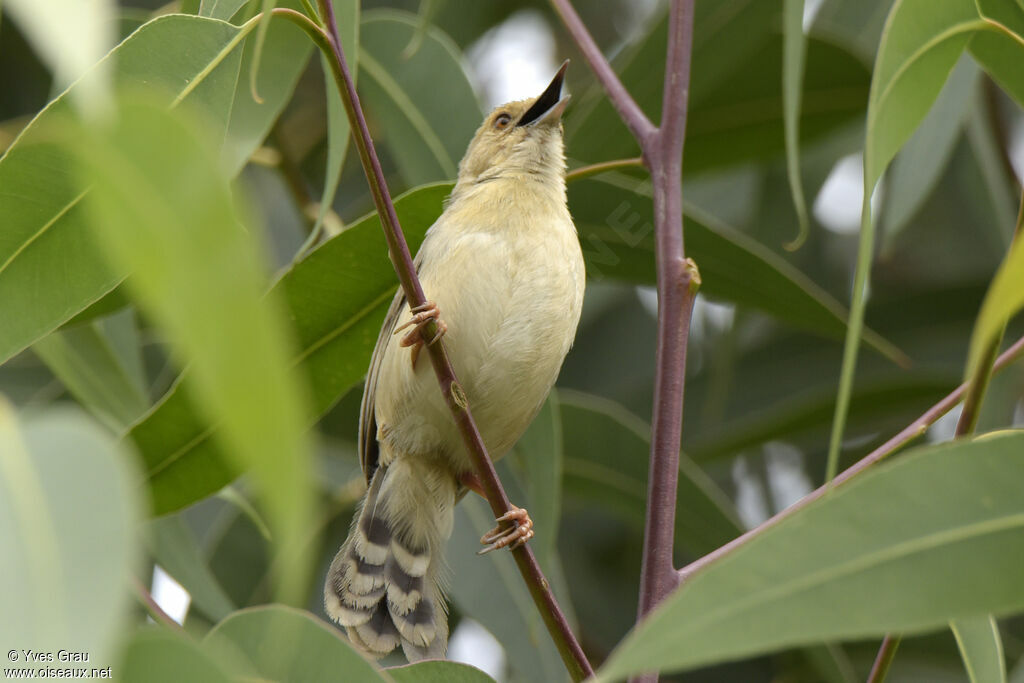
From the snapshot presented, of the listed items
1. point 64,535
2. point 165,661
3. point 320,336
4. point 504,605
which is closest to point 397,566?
point 504,605

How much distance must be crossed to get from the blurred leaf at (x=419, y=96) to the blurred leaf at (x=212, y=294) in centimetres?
202

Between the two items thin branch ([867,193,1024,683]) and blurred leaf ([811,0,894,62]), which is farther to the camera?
blurred leaf ([811,0,894,62])

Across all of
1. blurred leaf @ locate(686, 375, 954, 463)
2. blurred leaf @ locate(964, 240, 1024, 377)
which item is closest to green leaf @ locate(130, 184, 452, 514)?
blurred leaf @ locate(964, 240, 1024, 377)

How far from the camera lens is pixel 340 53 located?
5.66ft

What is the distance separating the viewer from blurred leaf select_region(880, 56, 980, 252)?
3043 millimetres

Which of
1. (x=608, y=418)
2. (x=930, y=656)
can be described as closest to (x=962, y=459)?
(x=608, y=418)

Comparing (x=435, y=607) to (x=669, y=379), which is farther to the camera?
(x=435, y=607)

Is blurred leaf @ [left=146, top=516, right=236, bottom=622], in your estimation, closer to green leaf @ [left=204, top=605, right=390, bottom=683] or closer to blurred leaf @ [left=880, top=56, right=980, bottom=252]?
green leaf @ [left=204, top=605, right=390, bottom=683]

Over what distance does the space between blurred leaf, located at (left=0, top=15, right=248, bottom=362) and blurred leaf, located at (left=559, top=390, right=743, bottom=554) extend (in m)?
1.64

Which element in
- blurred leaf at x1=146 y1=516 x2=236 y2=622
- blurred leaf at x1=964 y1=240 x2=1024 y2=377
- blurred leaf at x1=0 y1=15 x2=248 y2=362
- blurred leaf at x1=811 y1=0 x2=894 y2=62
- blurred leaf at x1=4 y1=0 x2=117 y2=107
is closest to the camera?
blurred leaf at x1=4 y1=0 x2=117 y2=107

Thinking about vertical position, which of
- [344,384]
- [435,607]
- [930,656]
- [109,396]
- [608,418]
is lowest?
[930,656]

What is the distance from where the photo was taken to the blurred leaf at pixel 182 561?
2885 millimetres

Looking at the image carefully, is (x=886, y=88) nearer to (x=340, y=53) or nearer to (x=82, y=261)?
(x=340, y=53)

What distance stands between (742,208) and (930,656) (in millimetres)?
1759
